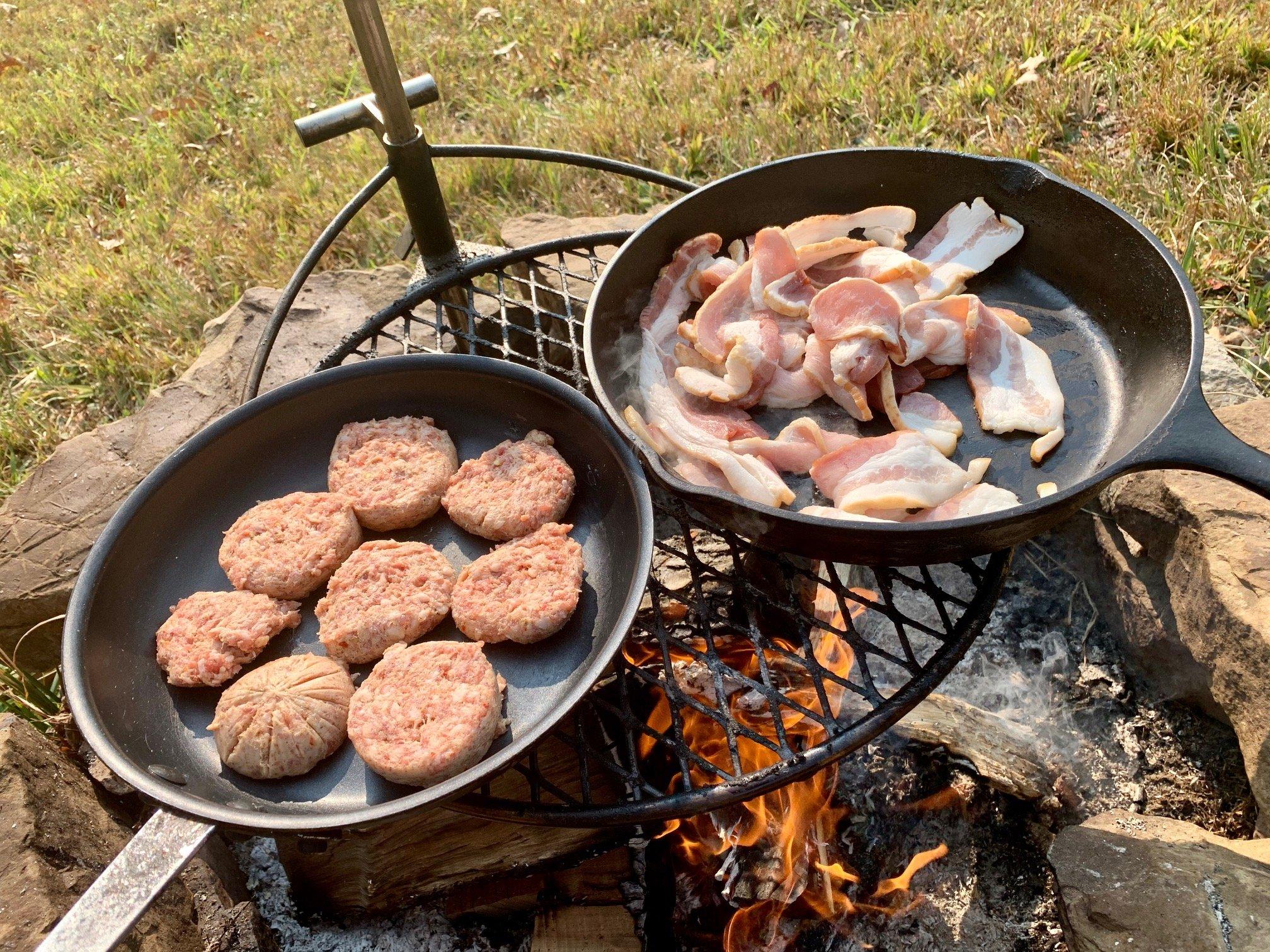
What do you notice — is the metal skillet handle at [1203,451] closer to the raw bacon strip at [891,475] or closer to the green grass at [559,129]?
the raw bacon strip at [891,475]

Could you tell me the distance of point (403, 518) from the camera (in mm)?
2332

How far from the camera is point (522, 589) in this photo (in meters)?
2.08

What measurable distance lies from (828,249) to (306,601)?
1.87m

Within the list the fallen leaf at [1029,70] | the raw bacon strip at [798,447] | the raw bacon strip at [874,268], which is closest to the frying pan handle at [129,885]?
the raw bacon strip at [798,447]

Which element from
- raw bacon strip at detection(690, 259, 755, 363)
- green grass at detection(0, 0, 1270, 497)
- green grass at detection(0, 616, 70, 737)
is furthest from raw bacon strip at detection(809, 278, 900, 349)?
green grass at detection(0, 616, 70, 737)

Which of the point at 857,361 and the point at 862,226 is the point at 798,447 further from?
the point at 862,226

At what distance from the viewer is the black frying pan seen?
1.63 m

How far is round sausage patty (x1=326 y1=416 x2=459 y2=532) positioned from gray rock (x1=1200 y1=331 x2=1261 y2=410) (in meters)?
2.59

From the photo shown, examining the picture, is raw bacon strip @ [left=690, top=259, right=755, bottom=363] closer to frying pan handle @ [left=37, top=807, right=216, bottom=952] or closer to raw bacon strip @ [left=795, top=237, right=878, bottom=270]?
raw bacon strip @ [left=795, top=237, right=878, bottom=270]

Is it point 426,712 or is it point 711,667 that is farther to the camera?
point 711,667

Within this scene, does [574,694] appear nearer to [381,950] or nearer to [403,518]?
[403,518]

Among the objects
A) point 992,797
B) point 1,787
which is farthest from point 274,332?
point 992,797

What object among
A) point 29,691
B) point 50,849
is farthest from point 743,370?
point 29,691

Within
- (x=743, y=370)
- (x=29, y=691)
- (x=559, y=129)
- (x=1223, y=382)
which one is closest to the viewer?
(x=743, y=370)
